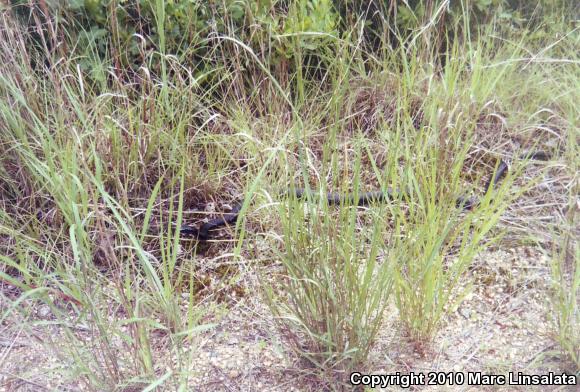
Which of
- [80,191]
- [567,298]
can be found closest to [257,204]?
[80,191]

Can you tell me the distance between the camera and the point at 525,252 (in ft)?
6.22

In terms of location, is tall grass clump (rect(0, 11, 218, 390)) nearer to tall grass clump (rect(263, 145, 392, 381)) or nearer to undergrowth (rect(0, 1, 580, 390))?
undergrowth (rect(0, 1, 580, 390))

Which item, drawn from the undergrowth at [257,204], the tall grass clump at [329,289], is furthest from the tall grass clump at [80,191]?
the tall grass clump at [329,289]

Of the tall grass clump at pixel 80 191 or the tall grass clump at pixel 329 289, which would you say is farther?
the tall grass clump at pixel 80 191

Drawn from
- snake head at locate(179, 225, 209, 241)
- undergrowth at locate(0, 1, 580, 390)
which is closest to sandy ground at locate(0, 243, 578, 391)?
undergrowth at locate(0, 1, 580, 390)

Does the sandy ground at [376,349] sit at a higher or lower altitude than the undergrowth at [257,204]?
lower

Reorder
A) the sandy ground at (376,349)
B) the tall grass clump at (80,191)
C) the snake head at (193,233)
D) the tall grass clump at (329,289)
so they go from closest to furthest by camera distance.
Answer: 1. the tall grass clump at (329,289)
2. the sandy ground at (376,349)
3. the tall grass clump at (80,191)
4. the snake head at (193,233)

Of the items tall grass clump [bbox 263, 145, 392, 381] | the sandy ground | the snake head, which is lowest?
the sandy ground

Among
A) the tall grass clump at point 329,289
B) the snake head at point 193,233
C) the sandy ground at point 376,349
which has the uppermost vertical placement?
the tall grass clump at point 329,289

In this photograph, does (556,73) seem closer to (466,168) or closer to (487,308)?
(466,168)

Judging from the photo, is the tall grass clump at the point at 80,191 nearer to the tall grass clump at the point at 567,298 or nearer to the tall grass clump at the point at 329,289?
the tall grass clump at the point at 329,289

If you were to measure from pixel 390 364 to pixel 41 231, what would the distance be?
1171mm

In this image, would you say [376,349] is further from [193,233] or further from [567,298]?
[193,233]

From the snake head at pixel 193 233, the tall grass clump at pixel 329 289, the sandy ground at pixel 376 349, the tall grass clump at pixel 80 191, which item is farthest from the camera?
the snake head at pixel 193 233
